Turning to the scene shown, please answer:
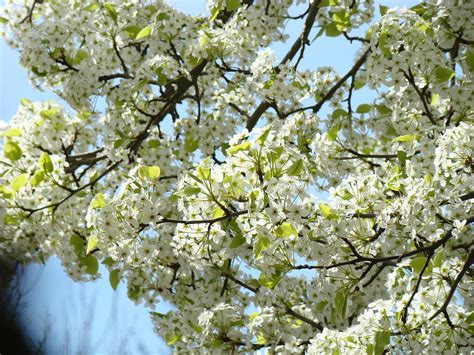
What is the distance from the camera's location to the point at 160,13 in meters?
5.79

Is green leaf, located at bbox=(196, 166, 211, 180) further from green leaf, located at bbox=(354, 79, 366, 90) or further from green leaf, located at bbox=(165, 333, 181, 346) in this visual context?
green leaf, located at bbox=(354, 79, 366, 90)

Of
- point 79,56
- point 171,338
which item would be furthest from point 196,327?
point 79,56

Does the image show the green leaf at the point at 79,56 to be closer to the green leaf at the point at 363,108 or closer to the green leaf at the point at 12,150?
the green leaf at the point at 12,150

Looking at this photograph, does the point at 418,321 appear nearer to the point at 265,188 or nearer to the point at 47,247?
the point at 265,188

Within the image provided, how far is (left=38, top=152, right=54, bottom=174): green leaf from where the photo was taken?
5.55 m

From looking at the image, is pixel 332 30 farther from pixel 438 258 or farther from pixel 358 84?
pixel 438 258

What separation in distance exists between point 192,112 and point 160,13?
4.30 feet

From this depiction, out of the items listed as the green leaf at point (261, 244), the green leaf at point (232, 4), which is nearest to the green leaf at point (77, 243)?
the green leaf at point (232, 4)

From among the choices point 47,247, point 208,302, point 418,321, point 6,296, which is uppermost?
point 6,296

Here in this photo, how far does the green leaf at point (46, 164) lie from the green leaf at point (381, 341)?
290 cm

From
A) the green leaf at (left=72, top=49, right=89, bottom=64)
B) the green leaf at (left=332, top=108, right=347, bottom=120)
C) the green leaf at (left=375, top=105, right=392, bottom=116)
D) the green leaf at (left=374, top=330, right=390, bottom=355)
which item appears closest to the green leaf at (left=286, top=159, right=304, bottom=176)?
the green leaf at (left=374, top=330, right=390, bottom=355)

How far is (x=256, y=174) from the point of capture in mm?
3250

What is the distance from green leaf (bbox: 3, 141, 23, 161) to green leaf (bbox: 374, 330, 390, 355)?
335 cm

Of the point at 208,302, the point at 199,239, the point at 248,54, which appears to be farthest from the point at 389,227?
the point at 248,54
